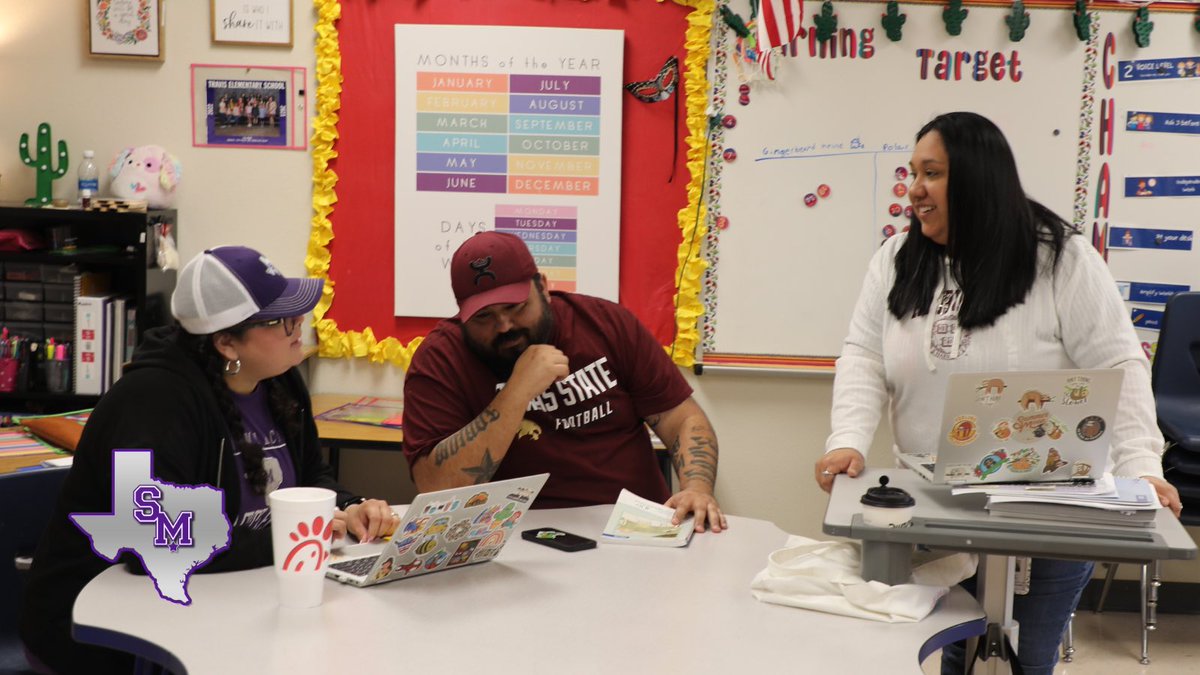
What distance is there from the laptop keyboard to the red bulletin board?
6.74 feet

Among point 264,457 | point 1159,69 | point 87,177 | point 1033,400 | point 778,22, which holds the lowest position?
point 264,457

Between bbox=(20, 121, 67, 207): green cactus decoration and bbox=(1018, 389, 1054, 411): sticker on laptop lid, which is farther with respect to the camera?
bbox=(20, 121, 67, 207): green cactus decoration

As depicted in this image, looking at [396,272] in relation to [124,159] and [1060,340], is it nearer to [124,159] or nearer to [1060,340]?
[124,159]

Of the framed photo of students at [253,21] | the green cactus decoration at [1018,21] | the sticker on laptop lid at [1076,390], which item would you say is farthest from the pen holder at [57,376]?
the green cactus decoration at [1018,21]

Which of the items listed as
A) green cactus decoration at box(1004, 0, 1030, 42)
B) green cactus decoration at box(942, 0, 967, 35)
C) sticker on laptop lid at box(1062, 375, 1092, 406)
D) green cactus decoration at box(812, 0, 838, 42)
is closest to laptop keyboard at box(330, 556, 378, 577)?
sticker on laptop lid at box(1062, 375, 1092, 406)

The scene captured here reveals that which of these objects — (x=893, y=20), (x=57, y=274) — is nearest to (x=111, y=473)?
(x=57, y=274)

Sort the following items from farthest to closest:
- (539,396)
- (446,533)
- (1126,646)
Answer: (1126,646), (539,396), (446,533)

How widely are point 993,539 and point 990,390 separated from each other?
0.72 feet

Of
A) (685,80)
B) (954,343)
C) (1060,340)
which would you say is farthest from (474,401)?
(685,80)

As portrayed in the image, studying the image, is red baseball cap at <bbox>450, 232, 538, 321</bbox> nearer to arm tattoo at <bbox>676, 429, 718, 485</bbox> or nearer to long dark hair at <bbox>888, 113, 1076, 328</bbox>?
arm tattoo at <bbox>676, 429, 718, 485</bbox>

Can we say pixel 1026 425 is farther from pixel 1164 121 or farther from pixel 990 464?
pixel 1164 121

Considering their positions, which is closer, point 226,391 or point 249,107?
point 226,391

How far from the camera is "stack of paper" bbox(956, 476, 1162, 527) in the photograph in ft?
5.56

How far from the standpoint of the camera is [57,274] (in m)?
3.71
